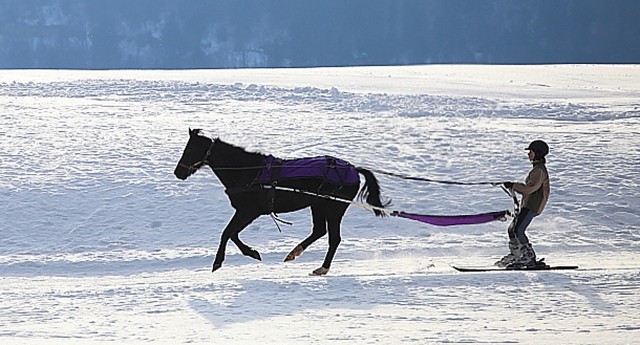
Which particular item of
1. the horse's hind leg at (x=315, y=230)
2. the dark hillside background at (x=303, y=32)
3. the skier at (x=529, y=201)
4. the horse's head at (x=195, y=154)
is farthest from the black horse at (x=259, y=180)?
the dark hillside background at (x=303, y=32)

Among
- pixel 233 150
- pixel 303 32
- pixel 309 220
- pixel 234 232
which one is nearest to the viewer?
pixel 234 232

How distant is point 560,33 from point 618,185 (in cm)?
13302

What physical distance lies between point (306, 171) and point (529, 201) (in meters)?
2.23

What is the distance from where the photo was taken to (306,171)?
9641mm

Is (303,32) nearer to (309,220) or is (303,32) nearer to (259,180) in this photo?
(309,220)

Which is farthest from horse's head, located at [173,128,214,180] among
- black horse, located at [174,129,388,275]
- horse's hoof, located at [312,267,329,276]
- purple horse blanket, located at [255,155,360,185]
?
horse's hoof, located at [312,267,329,276]

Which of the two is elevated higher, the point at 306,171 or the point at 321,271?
the point at 306,171

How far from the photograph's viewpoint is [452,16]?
143375 millimetres

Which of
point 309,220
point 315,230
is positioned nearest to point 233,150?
point 315,230

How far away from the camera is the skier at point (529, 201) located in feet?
31.9

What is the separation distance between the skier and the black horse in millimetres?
1696

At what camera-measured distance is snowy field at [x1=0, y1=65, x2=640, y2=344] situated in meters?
7.76

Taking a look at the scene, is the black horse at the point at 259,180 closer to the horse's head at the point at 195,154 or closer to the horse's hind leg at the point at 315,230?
the horse's head at the point at 195,154

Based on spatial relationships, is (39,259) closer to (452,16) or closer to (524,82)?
(524,82)
